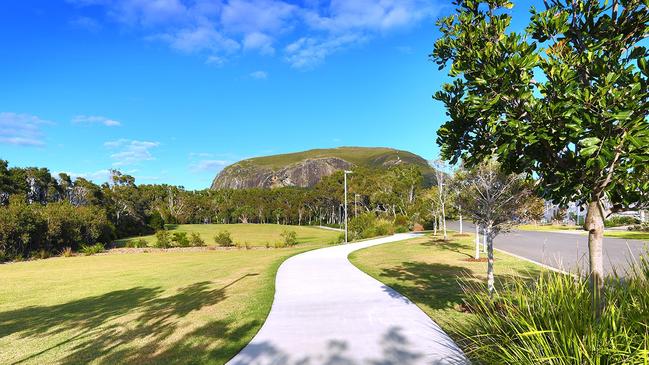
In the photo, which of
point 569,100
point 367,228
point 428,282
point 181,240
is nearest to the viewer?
point 569,100

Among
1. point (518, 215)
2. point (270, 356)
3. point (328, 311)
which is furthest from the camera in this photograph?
point (518, 215)

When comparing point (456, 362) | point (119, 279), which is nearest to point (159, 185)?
point (119, 279)

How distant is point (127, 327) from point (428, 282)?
867 centimetres

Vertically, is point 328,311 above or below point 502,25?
below

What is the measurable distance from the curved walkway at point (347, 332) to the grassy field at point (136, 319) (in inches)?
21.4

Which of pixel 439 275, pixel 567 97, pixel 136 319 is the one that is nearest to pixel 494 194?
pixel 439 275

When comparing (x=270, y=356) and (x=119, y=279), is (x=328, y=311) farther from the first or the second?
(x=119, y=279)

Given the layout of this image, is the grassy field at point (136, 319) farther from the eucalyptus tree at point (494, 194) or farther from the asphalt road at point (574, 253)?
the eucalyptus tree at point (494, 194)

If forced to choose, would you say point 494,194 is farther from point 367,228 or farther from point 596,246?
point 367,228

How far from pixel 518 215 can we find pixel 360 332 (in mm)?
7437

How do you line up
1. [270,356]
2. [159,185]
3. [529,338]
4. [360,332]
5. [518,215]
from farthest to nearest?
[159,185] < [518,215] < [360,332] < [270,356] < [529,338]

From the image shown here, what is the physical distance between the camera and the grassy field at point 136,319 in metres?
6.18

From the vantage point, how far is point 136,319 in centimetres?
865

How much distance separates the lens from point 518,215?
11211mm
